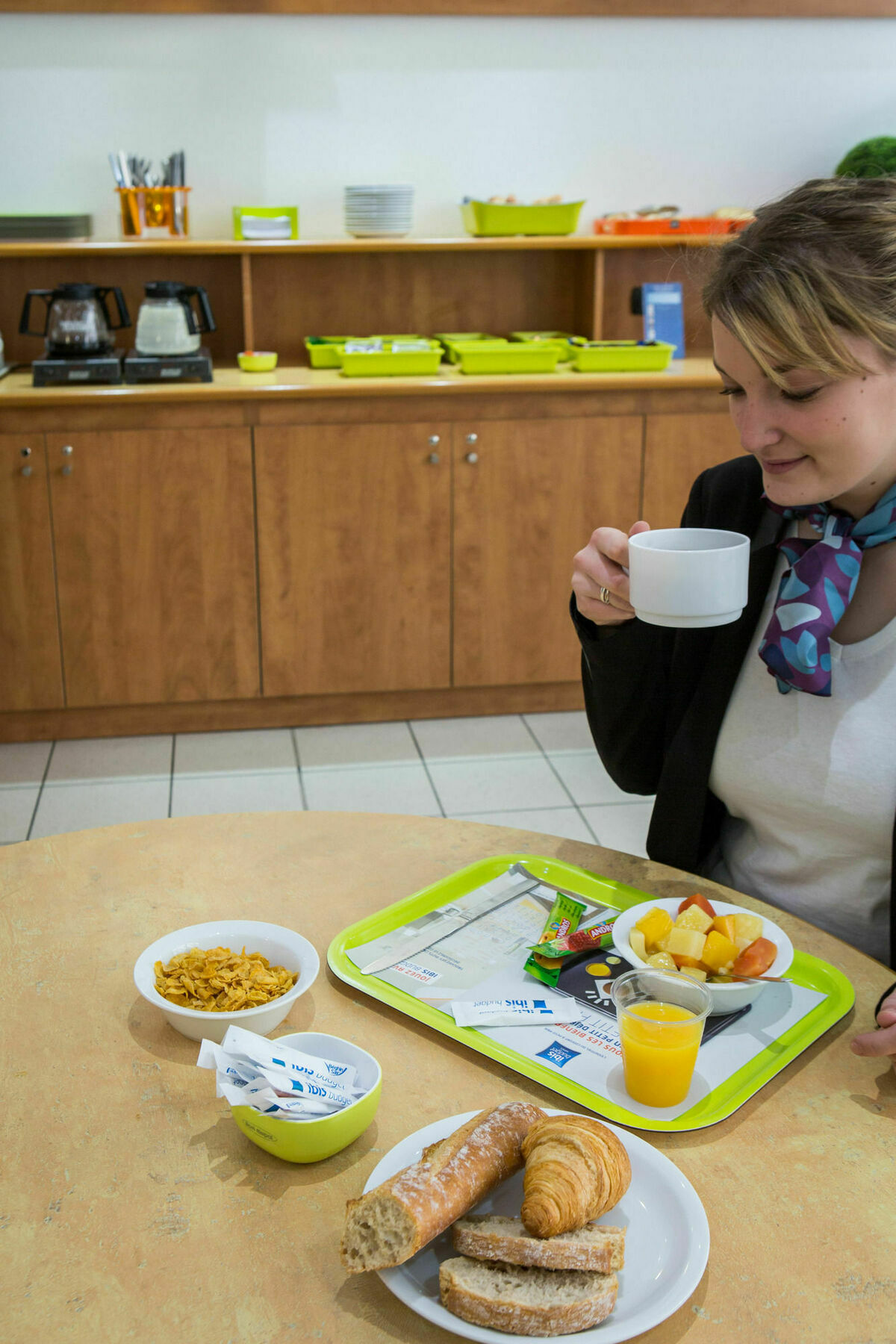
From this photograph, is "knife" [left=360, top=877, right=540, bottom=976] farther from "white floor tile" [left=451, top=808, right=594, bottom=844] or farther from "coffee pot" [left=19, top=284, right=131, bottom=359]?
"coffee pot" [left=19, top=284, right=131, bottom=359]

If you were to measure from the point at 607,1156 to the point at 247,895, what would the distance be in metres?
0.56

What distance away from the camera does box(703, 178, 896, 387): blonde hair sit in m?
1.16

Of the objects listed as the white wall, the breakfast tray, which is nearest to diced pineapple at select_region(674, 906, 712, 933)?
the breakfast tray

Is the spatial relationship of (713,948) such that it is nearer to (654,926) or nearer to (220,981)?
(654,926)

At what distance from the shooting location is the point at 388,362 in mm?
3461

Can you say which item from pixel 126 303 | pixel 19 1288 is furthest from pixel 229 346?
pixel 19 1288

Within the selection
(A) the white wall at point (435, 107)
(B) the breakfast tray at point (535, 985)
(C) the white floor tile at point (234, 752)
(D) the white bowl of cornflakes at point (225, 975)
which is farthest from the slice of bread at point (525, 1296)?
(A) the white wall at point (435, 107)

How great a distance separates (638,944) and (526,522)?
98.3 inches

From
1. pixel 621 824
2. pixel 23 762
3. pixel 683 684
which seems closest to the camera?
pixel 683 684

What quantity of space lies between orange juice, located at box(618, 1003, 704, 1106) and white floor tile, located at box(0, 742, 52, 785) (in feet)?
8.38

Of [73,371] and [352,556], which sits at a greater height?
[73,371]

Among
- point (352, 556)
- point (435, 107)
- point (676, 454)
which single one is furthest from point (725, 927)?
point (435, 107)

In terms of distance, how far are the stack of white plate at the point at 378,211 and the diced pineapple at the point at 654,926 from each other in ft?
9.65

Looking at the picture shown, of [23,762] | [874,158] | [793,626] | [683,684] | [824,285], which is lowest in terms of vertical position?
[23,762]
